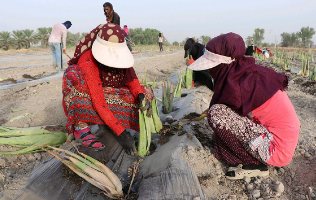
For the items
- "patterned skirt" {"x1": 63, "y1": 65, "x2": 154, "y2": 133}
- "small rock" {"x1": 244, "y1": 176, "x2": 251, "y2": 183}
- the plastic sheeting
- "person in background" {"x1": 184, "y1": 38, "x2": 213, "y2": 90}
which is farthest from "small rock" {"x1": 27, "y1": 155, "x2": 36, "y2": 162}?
"person in background" {"x1": 184, "y1": 38, "x2": 213, "y2": 90}

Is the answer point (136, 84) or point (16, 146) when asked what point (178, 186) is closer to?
point (136, 84)

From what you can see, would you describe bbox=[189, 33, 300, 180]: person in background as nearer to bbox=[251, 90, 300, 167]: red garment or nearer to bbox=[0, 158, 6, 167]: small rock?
bbox=[251, 90, 300, 167]: red garment

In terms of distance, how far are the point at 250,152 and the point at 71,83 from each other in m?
1.39

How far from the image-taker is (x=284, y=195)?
1251 millimetres

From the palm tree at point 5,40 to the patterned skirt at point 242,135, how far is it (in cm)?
2608

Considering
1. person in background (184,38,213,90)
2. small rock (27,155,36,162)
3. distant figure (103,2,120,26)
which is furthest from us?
person in background (184,38,213,90)

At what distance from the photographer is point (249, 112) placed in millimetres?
1335

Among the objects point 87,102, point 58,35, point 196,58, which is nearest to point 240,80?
point 87,102

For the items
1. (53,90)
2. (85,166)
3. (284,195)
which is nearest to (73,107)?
(85,166)

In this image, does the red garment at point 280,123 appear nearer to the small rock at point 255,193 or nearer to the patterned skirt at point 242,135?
the patterned skirt at point 242,135

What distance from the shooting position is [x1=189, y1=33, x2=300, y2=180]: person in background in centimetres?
126

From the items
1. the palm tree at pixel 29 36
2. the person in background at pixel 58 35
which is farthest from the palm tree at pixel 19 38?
the person in background at pixel 58 35

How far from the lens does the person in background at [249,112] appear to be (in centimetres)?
126

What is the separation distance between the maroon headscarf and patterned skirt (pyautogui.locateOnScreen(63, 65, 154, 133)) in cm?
67
